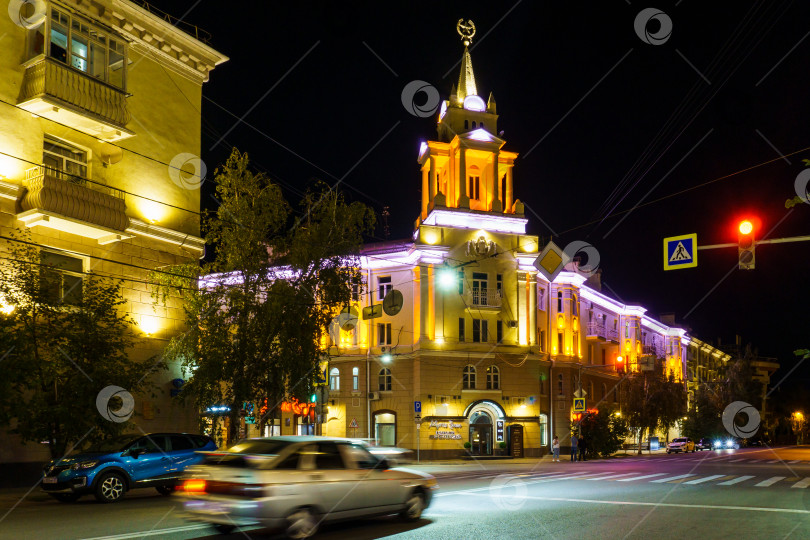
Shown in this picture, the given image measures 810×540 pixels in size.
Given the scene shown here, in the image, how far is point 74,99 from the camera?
23219 millimetres

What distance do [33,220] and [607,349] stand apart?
55593 mm

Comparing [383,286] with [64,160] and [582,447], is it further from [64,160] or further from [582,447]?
[64,160]

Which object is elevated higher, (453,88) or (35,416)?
(453,88)

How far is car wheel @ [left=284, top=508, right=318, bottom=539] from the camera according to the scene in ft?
37.3

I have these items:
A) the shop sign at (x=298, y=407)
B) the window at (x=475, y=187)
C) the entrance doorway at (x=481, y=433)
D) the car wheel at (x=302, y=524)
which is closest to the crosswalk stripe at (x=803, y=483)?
the shop sign at (x=298, y=407)

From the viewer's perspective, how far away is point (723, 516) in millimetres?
14570

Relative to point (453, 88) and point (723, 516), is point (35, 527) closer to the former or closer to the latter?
point (723, 516)

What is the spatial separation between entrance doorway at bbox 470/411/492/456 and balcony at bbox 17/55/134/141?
3226cm

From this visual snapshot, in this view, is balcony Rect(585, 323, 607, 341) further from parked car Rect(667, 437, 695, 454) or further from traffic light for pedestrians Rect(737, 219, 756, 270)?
traffic light for pedestrians Rect(737, 219, 756, 270)

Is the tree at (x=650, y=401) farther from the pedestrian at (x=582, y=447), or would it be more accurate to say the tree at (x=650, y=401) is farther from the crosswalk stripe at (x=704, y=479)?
the crosswalk stripe at (x=704, y=479)

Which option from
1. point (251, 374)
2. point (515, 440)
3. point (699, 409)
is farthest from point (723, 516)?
point (699, 409)

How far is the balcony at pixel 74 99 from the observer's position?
22.4m

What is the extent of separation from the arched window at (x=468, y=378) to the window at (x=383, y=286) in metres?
7.30

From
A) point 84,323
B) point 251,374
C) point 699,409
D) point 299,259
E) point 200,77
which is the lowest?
point 699,409
